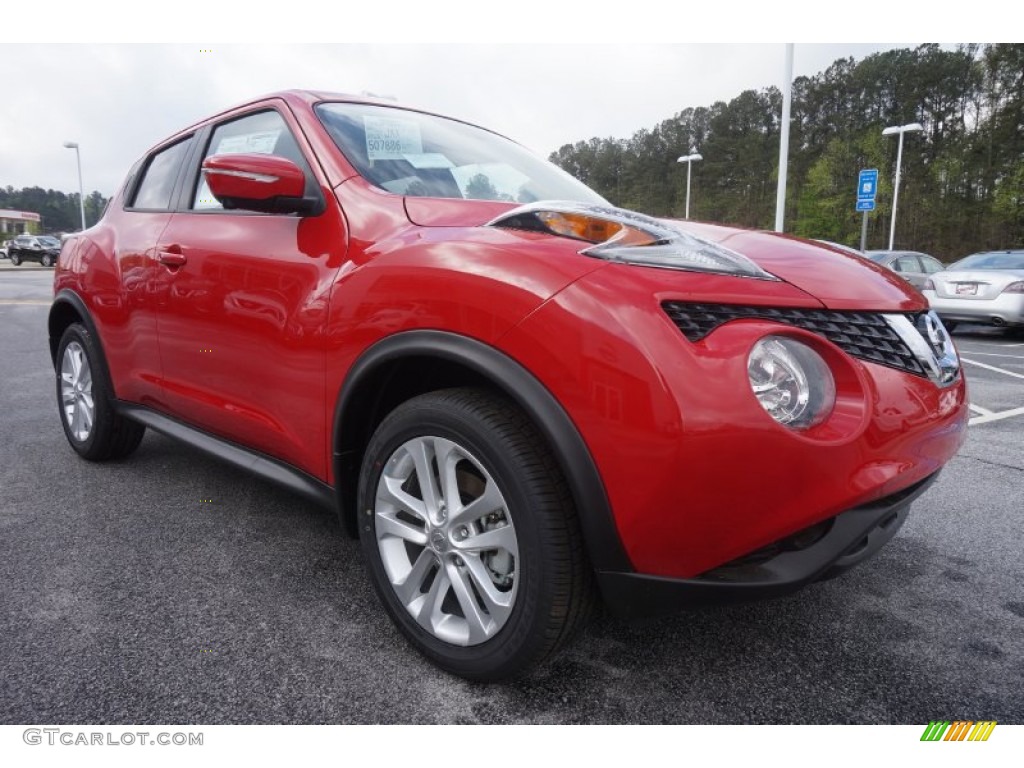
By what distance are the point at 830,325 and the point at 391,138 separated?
1.53 meters

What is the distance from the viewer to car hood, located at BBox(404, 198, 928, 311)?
167 cm

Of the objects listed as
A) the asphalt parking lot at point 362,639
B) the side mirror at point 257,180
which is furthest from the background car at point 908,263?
the side mirror at point 257,180

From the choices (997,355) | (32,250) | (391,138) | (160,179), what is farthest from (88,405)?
(32,250)

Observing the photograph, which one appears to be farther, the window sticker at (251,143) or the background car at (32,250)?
the background car at (32,250)

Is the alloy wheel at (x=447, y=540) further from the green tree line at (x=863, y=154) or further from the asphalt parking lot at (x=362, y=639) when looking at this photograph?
the green tree line at (x=863, y=154)

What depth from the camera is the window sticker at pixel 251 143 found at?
2.53 metres

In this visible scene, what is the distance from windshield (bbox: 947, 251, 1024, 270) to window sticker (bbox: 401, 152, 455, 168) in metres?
10.5

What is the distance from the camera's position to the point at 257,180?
2049 millimetres

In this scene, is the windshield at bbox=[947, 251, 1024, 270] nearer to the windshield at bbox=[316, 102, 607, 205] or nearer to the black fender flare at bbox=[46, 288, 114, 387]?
the windshield at bbox=[316, 102, 607, 205]

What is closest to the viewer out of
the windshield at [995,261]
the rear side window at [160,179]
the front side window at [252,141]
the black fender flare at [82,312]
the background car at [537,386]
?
the background car at [537,386]

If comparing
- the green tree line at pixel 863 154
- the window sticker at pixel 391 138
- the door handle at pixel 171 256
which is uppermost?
the green tree line at pixel 863 154

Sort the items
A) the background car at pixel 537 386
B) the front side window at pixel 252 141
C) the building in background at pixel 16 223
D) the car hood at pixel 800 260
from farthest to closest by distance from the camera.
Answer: the building in background at pixel 16 223 < the front side window at pixel 252 141 < the car hood at pixel 800 260 < the background car at pixel 537 386

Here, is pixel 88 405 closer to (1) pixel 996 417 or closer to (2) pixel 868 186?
(1) pixel 996 417
